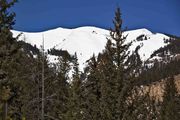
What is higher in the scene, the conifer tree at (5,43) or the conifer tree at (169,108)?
the conifer tree at (5,43)

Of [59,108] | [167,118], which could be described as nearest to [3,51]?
[59,108]

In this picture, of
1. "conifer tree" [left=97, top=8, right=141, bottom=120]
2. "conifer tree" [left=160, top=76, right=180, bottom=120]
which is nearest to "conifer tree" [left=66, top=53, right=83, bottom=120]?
"conifer tree" [left=97, top=8, right=141, bottom=120]

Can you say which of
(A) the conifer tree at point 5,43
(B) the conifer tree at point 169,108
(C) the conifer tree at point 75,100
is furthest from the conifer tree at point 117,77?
(B) the conifer tree at point 169,108

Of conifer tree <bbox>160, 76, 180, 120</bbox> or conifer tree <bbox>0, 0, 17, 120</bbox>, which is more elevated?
conifer tree <bbox>0, 0, 17, 120</bbox>

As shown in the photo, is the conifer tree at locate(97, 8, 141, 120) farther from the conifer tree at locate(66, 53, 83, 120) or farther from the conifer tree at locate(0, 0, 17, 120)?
the conifer tree at locate(66, 53, 83, 120)

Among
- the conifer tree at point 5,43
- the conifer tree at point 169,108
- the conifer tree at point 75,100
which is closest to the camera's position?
the conifer tree at point 5,43

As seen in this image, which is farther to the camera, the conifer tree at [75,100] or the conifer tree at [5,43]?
the conifer tree at [75,100]

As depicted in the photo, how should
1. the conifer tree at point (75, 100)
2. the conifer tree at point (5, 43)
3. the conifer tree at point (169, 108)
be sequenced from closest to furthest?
the conifer tree at point (5, 43), the conifer tree at point (75, 100), the conifer tree at point (169, 108)

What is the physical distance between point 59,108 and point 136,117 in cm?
2316

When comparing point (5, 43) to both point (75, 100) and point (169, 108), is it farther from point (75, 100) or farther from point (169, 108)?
point (169, 108)

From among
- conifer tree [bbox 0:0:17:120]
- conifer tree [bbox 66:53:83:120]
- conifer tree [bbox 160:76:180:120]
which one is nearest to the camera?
conifer tree [bbox 0:0:17:120]

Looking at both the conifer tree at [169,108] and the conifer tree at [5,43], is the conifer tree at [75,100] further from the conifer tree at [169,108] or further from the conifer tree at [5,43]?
the conifer tree at [169,108]

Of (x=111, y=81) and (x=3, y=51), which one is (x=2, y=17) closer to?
(x=3, y=51)

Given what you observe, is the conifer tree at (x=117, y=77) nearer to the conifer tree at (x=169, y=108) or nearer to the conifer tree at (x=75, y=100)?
the conifer tree at (x=75, y=100)
